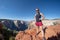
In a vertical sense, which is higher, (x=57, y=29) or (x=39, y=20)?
(x=39, y=20)

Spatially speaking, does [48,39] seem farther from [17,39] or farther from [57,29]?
[17,39]

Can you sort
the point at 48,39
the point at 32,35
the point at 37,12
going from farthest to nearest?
the point at 32,35
the point at 48,39
the point at 37,12

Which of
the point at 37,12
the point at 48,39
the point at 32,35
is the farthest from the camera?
the point at 32,35

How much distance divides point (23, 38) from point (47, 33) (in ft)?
10.2

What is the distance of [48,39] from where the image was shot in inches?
677

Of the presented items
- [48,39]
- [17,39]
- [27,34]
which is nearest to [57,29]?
[48,39]

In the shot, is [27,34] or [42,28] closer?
[42,28]

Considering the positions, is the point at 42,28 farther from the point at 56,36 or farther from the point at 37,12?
the point at 56,36

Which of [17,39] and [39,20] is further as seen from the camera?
[17,39]

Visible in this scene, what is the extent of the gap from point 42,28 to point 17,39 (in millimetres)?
5306

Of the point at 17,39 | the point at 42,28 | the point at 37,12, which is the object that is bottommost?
the point at 17,39

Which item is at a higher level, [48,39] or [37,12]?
[37,12]

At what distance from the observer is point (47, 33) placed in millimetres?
18078

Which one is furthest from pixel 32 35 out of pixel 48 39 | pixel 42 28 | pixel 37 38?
pixel 42 28
